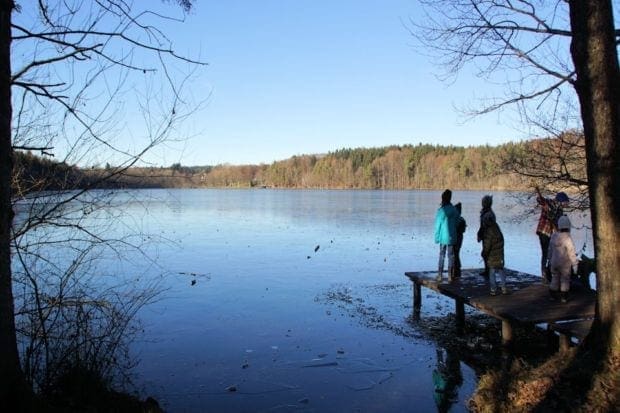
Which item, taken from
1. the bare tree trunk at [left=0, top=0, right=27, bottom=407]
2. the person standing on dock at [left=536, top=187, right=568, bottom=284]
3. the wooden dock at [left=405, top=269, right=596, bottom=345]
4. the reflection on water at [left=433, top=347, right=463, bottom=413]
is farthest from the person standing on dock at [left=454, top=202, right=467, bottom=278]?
the bare tree trunk at [left=0, top=0, right=27, bottom=407]

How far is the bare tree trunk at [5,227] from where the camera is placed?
341 centimetres

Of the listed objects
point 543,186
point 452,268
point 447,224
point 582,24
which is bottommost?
point 452,268

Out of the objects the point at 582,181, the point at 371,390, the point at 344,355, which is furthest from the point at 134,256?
the point at 582,181

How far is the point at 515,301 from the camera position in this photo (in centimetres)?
863

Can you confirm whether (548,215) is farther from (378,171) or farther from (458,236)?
(378,171)

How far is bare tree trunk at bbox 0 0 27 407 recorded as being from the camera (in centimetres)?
341

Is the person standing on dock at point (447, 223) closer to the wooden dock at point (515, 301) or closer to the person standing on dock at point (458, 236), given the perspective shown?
the person standing on dock at point (458, 236)

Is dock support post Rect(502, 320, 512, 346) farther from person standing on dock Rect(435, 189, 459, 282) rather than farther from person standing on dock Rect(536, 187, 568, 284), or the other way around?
person standing on dock Rect(435, 189, 459, 282)

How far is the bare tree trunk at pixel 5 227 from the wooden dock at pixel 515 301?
671 cm

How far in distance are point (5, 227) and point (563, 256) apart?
7.85 meters

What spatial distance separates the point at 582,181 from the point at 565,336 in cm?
355

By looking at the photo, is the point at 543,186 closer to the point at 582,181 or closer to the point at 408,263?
the point at 582,181

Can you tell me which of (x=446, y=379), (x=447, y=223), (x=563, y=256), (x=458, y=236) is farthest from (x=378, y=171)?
(x=446, y=379)

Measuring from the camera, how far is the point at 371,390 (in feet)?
23.5
